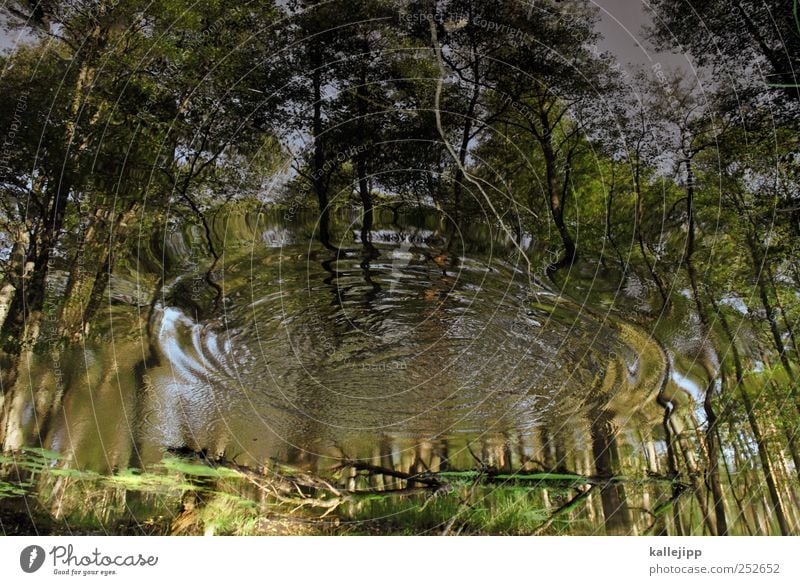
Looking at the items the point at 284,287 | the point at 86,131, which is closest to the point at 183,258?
the point at 284,287

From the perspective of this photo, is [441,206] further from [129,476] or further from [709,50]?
[129,476]

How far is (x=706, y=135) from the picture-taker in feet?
5.56

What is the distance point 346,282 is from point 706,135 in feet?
4.24

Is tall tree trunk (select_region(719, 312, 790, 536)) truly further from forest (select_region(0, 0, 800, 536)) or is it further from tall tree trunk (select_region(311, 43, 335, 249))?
tall tree trunk (select_region(311, 43, 335, 249))

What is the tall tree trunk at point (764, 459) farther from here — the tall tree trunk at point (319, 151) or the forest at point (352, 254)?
the tall tree trunk at point (319, 151)

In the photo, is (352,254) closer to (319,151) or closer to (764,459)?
(319,151)

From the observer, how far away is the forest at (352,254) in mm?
1613

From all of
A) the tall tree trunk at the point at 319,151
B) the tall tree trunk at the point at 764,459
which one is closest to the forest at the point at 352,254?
the tall tree trunk at the point at 319,151

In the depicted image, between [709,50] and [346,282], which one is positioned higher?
[709,50]

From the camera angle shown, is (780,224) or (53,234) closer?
(53,234)

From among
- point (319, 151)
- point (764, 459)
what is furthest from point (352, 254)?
point (764, 459)

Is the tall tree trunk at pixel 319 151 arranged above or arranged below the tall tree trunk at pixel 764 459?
above

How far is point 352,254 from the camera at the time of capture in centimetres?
164

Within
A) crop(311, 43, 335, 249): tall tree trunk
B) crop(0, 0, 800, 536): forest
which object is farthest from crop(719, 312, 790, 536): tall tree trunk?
crop(311, 43, 335, 249): tall tree trunk
